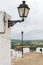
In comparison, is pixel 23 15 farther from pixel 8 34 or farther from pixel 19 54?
pixel 19 54

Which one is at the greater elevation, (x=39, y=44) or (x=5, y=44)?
(x=5, y=44)

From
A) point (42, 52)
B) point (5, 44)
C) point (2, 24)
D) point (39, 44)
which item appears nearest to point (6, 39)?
point (5, 44)

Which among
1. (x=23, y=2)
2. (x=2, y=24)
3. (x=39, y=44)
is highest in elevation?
(x=23, y=2)

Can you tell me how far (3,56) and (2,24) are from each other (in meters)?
0.66

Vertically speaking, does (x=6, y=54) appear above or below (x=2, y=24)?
below

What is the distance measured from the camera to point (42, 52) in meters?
18.9

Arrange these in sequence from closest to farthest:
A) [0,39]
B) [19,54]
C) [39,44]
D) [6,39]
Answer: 1. [0,39]
2. [6,39]
3. [19,54]
4. [39,44]

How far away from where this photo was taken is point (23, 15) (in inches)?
192

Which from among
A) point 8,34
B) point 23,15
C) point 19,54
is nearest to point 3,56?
point 8,34

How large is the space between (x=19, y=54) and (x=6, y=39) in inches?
476

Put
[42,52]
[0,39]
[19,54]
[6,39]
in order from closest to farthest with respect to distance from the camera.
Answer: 1. [0,39]
2. [6,39]
3. [19,54]
4. [42,52]

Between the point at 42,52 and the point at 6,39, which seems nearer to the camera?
the point at 6,39

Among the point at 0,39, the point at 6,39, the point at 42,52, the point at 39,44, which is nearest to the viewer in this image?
the point at 0,39

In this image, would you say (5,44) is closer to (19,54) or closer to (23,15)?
(23,15)
